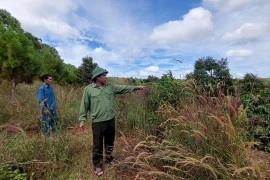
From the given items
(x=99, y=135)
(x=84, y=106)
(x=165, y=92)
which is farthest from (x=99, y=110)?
(x=165, y=92)

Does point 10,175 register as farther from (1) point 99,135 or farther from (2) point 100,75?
(2) point 100,75

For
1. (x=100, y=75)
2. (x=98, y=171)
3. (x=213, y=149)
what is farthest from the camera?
(x=100, y=75)

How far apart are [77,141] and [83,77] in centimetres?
1480

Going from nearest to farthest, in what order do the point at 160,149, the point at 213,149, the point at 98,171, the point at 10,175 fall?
the point at 213,149
the point at 160,149
the point at 10,175
the point at 98,171

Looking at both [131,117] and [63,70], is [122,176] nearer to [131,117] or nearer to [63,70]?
[131,117]

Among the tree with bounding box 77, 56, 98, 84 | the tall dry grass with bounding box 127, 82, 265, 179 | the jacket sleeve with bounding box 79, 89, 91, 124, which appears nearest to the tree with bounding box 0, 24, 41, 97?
the jacket sleeve with bounding box 79, 89, 91, 124

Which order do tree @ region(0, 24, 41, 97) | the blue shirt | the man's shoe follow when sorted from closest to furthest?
the man's shoe < the blue shirt < tree @ region(0, 24, 41, 97)

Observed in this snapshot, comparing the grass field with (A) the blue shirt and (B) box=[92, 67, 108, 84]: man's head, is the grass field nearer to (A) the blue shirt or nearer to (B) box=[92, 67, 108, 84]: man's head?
(A) the blue shirt

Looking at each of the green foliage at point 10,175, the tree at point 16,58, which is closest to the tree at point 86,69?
the tree at point 16,58

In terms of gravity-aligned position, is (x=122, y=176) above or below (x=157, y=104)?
below

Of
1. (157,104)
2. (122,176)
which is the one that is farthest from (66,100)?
(122,176)

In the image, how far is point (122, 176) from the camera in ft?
10.3

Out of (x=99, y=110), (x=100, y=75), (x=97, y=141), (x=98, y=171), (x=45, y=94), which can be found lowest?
(x=98, y=171)

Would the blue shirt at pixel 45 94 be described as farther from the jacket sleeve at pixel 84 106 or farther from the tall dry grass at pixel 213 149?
the tall dry grass at pixel 213 149
